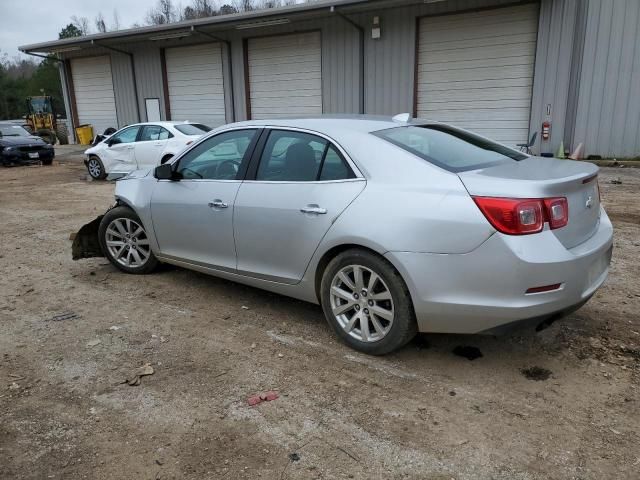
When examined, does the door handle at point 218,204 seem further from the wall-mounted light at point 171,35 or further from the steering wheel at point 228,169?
the wall-mounted light at point 171,35

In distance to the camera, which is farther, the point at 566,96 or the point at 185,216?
the point at 566,96

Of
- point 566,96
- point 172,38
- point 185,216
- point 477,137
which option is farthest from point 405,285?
point 172,38

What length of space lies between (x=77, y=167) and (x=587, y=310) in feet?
54.9

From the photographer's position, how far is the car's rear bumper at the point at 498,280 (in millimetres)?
2855

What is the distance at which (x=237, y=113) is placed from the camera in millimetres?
19359

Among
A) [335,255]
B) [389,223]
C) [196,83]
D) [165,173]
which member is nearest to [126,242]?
[165,173]

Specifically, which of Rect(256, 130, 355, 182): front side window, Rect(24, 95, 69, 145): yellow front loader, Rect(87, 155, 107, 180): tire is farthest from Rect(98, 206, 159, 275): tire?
Rect(24, 95, 69, 145): yellow front loader

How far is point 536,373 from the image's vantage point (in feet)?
10.8

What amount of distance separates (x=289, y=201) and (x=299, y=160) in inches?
13.3

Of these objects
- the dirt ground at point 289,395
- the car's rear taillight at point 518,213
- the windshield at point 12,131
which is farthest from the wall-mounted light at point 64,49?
the car's rear taillight at point 518,213

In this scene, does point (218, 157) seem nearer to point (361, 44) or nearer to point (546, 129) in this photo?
point (546, 129)

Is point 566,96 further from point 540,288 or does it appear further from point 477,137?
point 540,288

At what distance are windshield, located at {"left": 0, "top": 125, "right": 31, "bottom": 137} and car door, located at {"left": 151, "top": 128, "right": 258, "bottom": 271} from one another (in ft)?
55.9

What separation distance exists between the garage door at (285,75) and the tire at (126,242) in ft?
42.5
